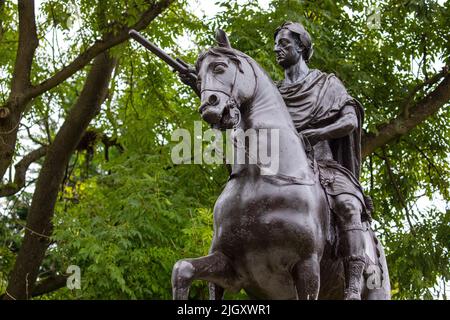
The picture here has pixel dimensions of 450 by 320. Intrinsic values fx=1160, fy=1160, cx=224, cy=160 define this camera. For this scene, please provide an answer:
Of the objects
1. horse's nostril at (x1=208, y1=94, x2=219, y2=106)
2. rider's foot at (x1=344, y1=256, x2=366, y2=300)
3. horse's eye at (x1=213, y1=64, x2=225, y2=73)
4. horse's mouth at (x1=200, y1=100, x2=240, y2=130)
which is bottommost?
rider's foot at (x1=344, y1=256, x2=366, y2=300)

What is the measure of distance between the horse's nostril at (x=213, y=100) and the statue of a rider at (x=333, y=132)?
3.04ft

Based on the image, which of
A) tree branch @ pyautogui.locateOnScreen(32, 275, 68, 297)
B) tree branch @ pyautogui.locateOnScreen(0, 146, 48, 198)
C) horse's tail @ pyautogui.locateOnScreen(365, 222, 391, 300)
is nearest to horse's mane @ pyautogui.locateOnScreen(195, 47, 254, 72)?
horse's tail @ pyautogui.locateOnScreen(365, 222, 391, 300)

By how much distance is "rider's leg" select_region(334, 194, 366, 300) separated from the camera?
840 centimetres

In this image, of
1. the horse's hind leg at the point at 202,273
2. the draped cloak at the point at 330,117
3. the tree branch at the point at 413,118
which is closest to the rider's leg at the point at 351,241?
the draped cloak at the point at 330,117

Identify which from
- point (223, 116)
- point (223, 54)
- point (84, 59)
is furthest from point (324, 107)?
point (84, 59)

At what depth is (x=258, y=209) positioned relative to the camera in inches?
316

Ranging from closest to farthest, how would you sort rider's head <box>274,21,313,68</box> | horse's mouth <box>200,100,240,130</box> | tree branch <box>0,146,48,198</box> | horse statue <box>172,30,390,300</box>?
horse's mouth <box>200,100,240,130</box> → horse statue <box>172,30,390,300</box> → rider's head <box>274,21,313,68</box> → tree branch <box>0,146,48,198</box>

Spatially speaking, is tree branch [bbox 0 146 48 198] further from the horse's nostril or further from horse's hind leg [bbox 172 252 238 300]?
the horse's nostril

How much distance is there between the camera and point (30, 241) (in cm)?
1655

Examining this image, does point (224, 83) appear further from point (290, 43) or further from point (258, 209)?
point (290, 43)

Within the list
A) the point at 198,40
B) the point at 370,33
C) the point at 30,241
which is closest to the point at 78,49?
the point at 198,40

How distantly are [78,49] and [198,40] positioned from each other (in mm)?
1970

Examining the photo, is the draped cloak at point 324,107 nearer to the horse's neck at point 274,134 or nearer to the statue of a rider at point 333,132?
the statue of a rider at point 333,132

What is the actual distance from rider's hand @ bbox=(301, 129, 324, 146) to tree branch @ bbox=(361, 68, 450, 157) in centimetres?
779
